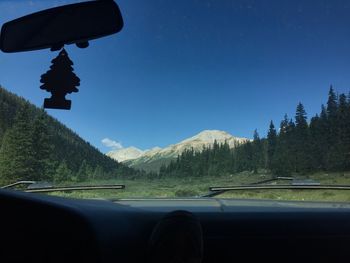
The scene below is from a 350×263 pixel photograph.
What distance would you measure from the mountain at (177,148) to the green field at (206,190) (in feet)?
0.69

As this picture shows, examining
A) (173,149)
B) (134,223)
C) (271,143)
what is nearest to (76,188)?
(134,223)

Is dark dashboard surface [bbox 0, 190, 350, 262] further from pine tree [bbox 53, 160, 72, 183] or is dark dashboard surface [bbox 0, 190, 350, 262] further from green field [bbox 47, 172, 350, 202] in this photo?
pine tree [bbox 53, 160, 72, 183]

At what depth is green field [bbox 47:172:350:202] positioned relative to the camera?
179 inches

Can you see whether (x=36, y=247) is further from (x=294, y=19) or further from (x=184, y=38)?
(x=294, y=19)

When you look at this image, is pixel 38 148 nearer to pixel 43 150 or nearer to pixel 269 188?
pixel 43 150

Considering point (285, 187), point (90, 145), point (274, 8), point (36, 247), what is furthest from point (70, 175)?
point (274, 8)

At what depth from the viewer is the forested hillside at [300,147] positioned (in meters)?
4.48

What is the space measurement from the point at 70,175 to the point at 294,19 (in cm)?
235

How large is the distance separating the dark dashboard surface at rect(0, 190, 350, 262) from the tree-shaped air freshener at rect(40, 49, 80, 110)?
0.67 m

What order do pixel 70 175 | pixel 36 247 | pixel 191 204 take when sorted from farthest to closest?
pixel 70 175
pixel 191 204
pixel 36 247

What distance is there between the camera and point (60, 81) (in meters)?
3.87

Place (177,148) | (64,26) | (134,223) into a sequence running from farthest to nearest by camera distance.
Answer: (177,148)
(134,223)
(64,26)

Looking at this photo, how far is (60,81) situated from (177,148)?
1398 mm

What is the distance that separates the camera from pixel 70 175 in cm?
474
